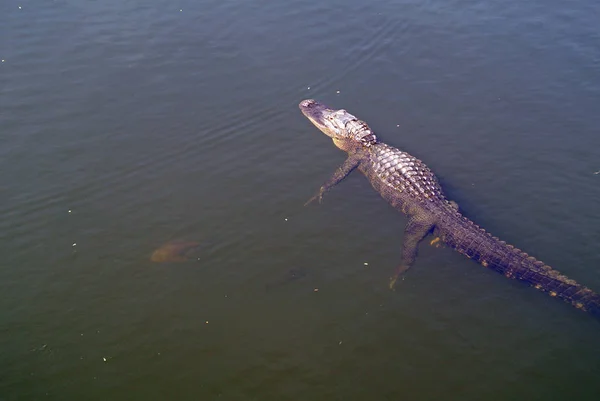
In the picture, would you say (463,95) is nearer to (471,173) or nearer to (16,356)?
(471,173)

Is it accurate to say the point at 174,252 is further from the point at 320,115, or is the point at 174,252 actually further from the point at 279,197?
the point at 320,115

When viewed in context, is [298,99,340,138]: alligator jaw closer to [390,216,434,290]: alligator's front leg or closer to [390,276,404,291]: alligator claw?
[390,216,434,290]: alligator's front leg

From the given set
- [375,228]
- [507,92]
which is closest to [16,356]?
[375,228]

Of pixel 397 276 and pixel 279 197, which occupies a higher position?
pixel 279 197

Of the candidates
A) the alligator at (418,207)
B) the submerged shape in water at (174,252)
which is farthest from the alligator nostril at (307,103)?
the submerged shape in water at (174,252)

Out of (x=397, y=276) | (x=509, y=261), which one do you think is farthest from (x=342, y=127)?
(x=509, y=261)

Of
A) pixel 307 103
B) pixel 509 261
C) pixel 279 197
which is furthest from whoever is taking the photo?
pixel 307 103
